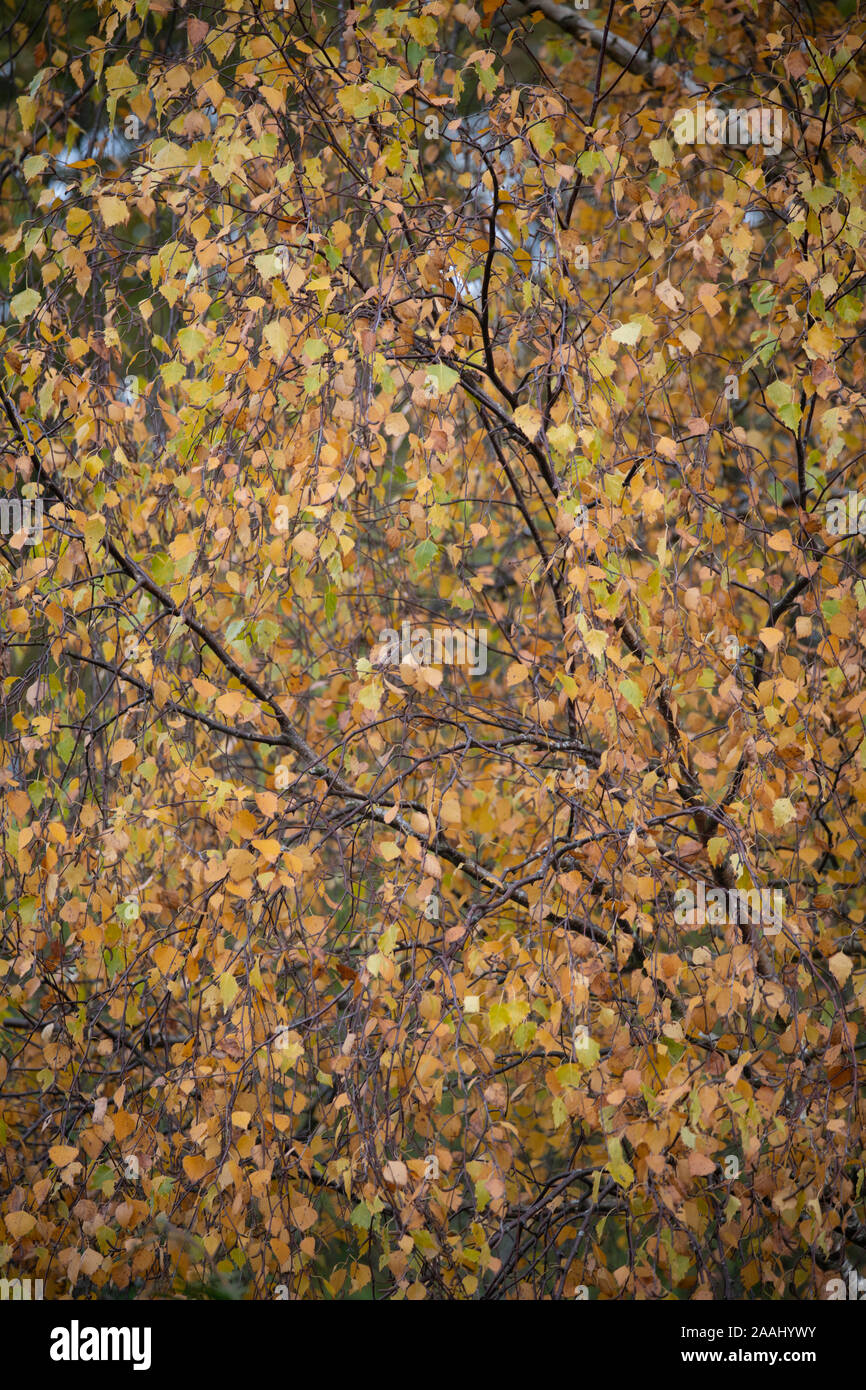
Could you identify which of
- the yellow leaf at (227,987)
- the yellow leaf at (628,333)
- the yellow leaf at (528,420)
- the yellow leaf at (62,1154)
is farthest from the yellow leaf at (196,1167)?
the yellow leaf at (628,333)

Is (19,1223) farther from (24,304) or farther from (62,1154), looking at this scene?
(24,304)

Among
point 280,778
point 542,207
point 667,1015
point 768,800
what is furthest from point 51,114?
point 667,1015

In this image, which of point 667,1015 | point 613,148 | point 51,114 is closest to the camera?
point 667,1015

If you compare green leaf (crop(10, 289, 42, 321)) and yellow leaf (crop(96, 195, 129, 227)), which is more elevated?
yellow leaf (crop(96, 195, 129, 227))

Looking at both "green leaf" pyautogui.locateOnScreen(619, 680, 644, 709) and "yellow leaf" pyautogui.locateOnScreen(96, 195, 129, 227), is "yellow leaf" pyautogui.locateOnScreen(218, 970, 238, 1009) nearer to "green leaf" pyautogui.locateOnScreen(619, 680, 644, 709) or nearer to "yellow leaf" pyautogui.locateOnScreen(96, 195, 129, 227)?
"green leaf" pyautogui.locateOnScreen(619, 680, 644, 709)

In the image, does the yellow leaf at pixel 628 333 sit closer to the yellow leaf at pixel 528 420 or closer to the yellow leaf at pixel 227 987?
the yellow leaf at pixel 528 420

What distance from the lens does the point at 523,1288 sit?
5.65ft

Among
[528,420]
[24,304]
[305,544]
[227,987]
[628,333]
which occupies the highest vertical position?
[24,304]

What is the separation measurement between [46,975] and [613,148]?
5.79 feet

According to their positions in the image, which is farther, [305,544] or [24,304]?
[24,304]

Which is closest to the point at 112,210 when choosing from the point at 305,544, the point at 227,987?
the point at 305,544

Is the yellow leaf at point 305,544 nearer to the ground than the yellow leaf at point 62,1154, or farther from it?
farther from it

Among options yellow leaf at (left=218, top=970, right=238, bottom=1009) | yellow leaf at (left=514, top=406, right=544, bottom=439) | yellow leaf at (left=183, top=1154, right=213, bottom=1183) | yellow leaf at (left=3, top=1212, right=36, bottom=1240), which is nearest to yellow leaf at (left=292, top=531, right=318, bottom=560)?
yellow leaf at (left=514, top=406, right=544, bottom=439)
